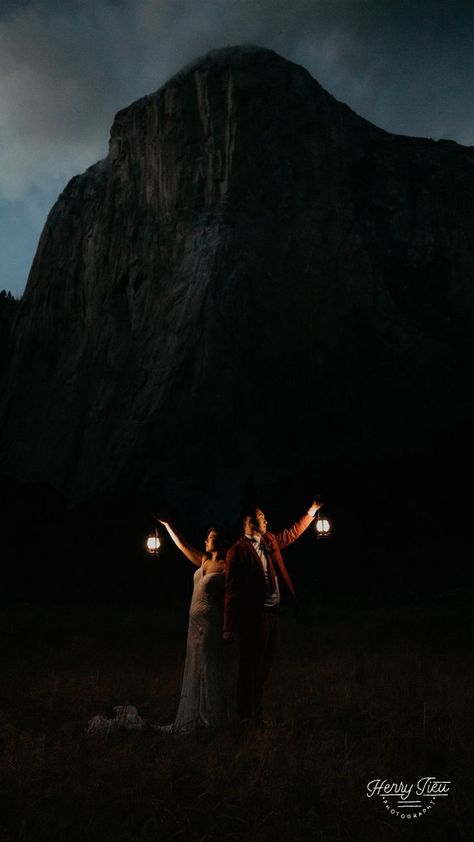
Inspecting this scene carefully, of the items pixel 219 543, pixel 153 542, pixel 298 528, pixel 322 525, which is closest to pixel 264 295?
pixel 153 542

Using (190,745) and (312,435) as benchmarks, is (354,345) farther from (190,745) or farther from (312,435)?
(190,745)

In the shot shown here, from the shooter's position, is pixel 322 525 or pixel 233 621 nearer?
pixel 233 621

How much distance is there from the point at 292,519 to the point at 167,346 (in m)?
7.80

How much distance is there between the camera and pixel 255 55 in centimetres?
2745

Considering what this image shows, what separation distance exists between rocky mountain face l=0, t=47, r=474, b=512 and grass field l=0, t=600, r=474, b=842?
12947 millimetres

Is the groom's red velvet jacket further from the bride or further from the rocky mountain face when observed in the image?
the rocky mountain face

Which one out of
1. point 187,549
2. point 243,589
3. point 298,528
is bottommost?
point 243,589

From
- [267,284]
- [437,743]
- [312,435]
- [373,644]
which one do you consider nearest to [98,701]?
[437,743]

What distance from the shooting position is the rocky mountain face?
2459cm

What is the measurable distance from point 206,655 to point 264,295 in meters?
19.4

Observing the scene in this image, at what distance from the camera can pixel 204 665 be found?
7.12m
